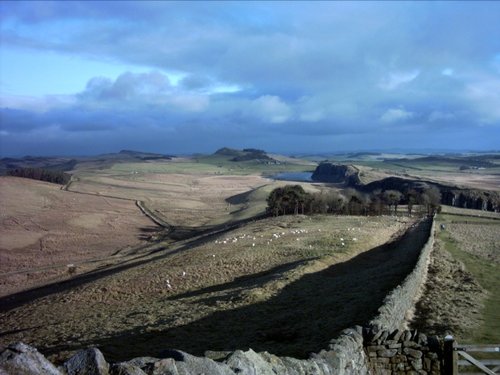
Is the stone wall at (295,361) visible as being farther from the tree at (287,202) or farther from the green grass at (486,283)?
the tree at (287,202)

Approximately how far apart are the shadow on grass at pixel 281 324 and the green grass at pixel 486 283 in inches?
132

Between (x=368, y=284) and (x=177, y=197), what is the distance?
351 feet

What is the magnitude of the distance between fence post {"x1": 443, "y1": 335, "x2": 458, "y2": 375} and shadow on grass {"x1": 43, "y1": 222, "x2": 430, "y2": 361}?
2.86 m

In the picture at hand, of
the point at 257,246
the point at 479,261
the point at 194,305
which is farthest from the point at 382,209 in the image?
the point at 194,305

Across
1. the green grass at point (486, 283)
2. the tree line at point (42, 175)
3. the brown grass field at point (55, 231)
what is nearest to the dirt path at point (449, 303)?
the green grass at point (486, 283)

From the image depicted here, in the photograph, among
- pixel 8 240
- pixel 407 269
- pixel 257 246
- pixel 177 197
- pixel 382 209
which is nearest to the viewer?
pixel 407 269

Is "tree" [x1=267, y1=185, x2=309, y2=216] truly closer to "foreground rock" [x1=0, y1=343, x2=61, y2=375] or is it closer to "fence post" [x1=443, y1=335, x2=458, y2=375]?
"fence post" [x1=443, y1=335, x2=458, y2=375]

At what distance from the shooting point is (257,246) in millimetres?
42094

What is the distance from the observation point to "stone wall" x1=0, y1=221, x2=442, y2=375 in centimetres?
547

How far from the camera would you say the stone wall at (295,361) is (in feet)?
17.9

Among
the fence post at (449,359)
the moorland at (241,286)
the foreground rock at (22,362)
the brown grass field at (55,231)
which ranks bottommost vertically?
the brown grass field at (55,231)

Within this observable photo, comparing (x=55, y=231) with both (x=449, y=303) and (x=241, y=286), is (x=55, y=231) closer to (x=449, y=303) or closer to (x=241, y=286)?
(x=241, y=286)

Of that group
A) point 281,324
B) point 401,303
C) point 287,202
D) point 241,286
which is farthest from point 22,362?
point 287,202

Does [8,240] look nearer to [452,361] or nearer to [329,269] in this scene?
[329,269]
